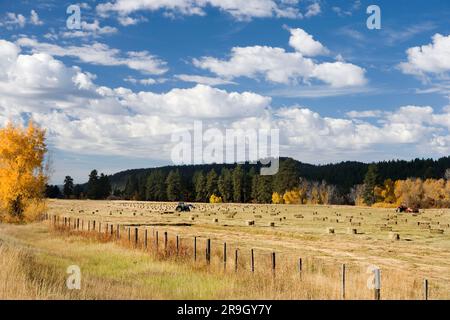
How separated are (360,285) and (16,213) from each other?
132 feet

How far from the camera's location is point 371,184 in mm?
125938

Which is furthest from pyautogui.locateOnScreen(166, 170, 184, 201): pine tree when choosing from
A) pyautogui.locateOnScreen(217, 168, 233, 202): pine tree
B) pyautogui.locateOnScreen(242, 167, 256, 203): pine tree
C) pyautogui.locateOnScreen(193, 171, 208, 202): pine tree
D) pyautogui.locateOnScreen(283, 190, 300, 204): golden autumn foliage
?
pyautogui.locateOnScreen(283, 190, 300, 204): golden autumn foliage

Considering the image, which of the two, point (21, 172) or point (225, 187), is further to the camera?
point (225, 187)

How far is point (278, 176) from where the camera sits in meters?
132

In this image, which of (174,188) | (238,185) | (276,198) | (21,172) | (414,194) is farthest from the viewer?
(174,188)

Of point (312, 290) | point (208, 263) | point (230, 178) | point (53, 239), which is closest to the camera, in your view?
point (312, 290)

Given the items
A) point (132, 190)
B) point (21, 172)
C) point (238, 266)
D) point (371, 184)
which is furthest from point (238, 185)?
point (238, 266)

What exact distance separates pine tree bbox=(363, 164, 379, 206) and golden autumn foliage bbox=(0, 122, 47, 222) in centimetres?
9304

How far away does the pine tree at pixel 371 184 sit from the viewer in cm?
12481

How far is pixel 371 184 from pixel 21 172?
316ft

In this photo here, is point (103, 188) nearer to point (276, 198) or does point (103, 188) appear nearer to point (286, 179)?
point (276, 198)

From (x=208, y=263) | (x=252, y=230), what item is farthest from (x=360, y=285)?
(x=252, y=230)

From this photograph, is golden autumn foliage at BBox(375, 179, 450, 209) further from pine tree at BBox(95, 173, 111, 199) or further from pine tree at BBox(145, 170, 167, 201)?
pine tree at BBox(95, 173, 111, 199)
